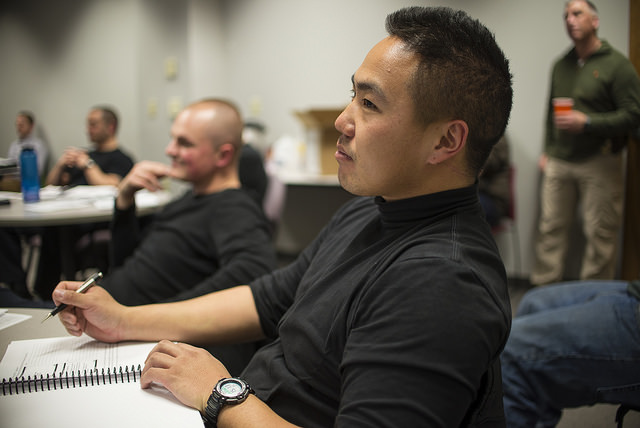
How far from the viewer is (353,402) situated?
24.3 inches

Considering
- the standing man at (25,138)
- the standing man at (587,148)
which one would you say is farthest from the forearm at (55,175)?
the standing man at (587,148)

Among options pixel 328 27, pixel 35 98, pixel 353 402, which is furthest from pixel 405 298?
pixel 328 27

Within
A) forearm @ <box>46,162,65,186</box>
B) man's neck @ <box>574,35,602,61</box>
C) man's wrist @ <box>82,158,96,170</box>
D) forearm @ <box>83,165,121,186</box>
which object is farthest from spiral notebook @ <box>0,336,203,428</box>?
man's neck @ <box>574,35,602,61</box>

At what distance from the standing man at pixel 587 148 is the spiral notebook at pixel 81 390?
6.99 ft

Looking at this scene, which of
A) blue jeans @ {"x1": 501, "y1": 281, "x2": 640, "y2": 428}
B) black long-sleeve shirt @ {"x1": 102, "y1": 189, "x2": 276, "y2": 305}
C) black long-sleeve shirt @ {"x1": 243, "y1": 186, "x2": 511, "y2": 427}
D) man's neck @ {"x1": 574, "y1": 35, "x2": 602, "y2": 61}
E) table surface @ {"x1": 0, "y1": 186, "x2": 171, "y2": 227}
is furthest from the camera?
man's neck @ {"x1": 574, "y1": 35, "x2": 602, "y2": 61}

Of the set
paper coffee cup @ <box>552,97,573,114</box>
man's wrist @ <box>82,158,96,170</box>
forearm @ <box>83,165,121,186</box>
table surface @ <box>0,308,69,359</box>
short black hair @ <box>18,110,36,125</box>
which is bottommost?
table surface @ <box>0,308,69,359</box>

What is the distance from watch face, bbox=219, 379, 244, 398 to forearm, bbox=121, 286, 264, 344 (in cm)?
26

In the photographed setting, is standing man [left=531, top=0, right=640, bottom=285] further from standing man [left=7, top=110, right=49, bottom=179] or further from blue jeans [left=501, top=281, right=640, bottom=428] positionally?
standing man [left=7, top=110, right=49, bottom=179]

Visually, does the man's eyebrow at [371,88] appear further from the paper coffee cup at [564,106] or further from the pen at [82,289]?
the paper coffee cup at [564,106]

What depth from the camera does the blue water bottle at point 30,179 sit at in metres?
1.72

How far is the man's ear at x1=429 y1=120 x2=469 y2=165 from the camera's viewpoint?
29.9 inches

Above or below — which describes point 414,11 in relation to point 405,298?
above

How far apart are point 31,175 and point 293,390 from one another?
1.68 metres

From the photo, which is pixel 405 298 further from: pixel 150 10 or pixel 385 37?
pixel 150 10
